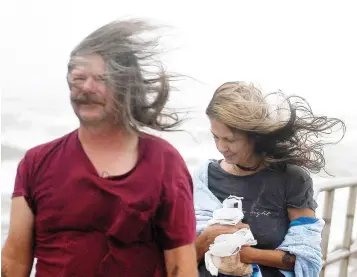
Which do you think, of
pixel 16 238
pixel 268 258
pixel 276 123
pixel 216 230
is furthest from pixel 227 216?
pixel 16 238

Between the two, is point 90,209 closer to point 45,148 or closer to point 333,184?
point 45,148

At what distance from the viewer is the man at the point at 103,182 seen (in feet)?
5.08

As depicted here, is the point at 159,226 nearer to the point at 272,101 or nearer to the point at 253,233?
the point at 253,233

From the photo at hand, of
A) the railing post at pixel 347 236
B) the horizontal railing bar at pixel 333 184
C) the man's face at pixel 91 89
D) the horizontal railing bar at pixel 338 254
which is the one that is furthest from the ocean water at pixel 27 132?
the railing post at pixel 347 236

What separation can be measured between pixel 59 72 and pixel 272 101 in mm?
662

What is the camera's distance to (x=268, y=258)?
1975 mm

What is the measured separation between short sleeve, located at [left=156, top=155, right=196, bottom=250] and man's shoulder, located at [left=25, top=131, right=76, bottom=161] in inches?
10.2

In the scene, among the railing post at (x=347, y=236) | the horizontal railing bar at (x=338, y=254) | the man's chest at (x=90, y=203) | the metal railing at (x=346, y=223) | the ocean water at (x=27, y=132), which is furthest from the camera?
the railing post at (x=347, y=236)

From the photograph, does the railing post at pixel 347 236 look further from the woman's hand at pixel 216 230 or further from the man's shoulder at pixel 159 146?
the man's shoulder at pixel 159 146

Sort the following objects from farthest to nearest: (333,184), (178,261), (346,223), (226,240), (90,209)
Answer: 1. (346,223)
2. (333,184)
3. (226,240)
4. (178,261)
5. (90,209)

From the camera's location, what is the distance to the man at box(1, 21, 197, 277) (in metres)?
1.55

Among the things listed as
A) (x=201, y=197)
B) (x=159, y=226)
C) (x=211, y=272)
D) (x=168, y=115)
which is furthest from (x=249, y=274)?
(x=168, y=115)

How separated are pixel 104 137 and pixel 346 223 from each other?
78.8 inches

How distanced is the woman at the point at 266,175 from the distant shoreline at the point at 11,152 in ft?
1.85
